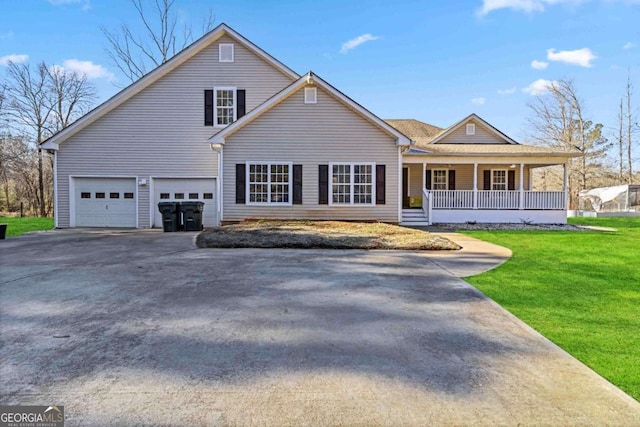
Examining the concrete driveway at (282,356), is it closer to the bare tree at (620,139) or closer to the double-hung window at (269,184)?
the double-hung window at (269,184)

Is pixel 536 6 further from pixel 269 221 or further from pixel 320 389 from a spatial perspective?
pixel 320 389

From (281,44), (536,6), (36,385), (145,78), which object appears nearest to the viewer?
(36,385)

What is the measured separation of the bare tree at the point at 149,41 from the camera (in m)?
27.0

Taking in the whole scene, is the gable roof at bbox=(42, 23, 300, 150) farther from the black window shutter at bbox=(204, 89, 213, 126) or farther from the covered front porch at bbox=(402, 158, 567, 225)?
the covered front porch at bbox=(402, 158, 567, 225)

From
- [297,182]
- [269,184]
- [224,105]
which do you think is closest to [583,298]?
[297,182]

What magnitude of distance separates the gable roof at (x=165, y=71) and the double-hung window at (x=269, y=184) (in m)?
4.42

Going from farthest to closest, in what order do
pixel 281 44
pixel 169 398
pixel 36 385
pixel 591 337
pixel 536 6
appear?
1. pixel 281 44
2. pixel 536 6
3. pixel 591 337
4. pixel 36 385
5. pixel 169 398

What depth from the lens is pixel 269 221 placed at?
14609 mm

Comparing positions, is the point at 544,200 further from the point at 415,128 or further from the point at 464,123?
the point at 415,128

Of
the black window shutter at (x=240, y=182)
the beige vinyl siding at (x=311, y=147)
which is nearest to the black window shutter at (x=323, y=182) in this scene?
the beige vinyl siding at (x=311, y=147)

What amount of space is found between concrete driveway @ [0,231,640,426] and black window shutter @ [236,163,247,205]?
8.77m

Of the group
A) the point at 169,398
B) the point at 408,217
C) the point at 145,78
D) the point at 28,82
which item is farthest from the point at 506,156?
the point at 28,82

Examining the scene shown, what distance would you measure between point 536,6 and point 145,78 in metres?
19.5

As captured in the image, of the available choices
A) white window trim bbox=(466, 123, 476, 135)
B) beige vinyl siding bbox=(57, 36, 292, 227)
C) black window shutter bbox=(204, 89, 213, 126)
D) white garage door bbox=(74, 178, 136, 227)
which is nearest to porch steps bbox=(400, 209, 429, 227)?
white window trim bbox=(466, 123, 476, 135)
